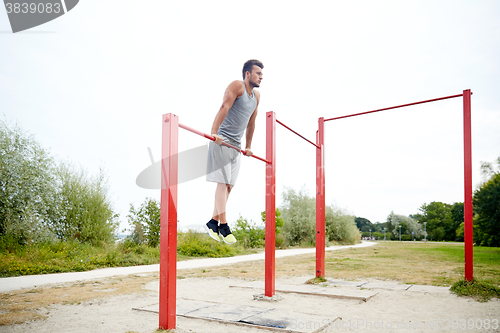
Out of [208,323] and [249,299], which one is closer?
[208,323]

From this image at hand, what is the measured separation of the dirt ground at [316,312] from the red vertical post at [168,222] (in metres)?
0.37

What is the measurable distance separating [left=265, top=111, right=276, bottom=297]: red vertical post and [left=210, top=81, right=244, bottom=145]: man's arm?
1.02 metres

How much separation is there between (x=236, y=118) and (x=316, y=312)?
2.07 metres

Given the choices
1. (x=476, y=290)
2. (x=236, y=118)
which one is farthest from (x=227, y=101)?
(x=476, y=290)

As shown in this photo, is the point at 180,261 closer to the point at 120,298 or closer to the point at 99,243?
the point at 99,243

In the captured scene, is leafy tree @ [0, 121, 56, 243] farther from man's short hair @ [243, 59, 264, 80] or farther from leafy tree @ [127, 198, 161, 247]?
man's short hair @ [243, 59, 264, 80]

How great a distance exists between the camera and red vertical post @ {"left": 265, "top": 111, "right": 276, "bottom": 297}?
13.1ft

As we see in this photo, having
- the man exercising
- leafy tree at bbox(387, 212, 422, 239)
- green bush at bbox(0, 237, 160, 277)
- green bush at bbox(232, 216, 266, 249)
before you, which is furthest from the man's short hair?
leafy tree at bbox(387, 212, 422, 239)

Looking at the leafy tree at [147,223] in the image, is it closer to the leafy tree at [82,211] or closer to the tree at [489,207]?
the leafy tree at [82,211]

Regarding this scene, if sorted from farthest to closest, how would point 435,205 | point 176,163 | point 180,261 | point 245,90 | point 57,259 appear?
point 435,205, point 180,261, point 57,259, point 245,90, point 176,163

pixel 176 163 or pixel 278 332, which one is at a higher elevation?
pixel 176 163

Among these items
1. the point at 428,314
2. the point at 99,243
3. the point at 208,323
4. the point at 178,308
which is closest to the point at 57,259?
the point at 99,243

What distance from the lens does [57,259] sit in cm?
716

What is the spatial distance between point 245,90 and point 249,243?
34.7 feet
